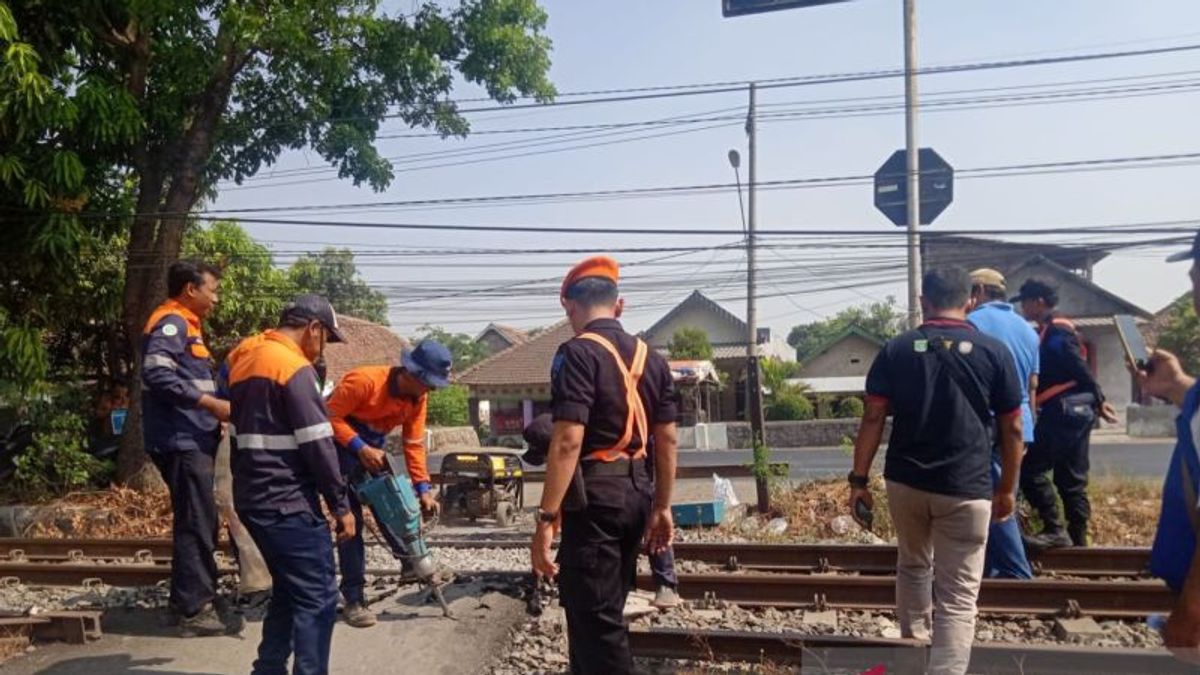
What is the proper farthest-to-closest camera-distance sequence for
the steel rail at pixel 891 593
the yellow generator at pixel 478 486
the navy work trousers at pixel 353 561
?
the yellow generator at pixel 478 486 → the steel rail at pixel 891 593 → the navy work trousers at pixel 353 561

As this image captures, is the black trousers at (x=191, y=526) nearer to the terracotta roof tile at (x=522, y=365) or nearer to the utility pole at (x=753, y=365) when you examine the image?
the utility pole at (x=753, y=365)

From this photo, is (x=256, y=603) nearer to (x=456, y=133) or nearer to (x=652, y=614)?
(x=652, y=614)

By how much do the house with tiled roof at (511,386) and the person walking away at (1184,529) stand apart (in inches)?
1421

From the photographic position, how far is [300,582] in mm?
4230

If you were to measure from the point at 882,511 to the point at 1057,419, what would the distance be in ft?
7.90

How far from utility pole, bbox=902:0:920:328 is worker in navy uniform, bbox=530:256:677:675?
28.0 ft

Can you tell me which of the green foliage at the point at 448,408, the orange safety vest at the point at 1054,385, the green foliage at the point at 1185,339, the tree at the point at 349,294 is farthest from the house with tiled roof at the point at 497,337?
the orange safety vest at the point at 1054,385

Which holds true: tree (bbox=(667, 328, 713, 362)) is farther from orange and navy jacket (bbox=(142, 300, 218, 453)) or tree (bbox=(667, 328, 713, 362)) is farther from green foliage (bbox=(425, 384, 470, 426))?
orange and navy jacket (bbox=(142, 300, 218, 453))

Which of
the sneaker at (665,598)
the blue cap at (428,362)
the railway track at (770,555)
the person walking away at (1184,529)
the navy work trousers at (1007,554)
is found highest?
the blue cap at (428,362)

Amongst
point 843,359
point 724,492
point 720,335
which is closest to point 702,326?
point 720,335

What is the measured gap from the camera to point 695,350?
3716cm

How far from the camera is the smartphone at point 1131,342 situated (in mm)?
3785

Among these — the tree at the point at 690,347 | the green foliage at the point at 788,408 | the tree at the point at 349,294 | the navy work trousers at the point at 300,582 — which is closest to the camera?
the navy work trousers at the point at 300,582

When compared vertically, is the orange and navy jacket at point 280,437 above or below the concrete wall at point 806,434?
above
